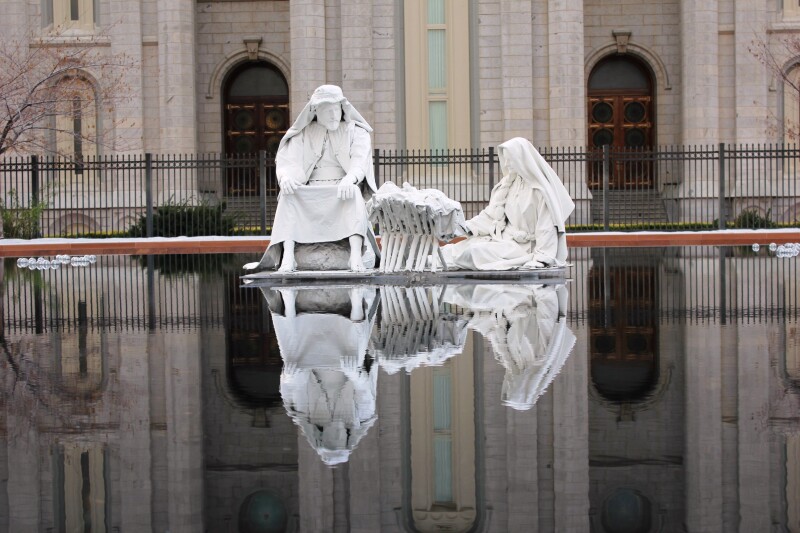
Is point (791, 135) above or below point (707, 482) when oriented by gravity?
above

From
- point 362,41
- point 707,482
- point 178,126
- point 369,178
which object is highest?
point 362,41

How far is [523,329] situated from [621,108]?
30.7m

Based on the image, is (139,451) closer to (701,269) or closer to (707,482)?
(707,482)

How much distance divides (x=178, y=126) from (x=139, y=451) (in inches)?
1191

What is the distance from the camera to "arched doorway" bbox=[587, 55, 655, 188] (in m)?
39.8

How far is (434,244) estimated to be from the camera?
1673cm

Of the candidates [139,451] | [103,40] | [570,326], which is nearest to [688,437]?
[139,451]

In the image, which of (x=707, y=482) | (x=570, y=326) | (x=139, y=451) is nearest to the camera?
(x=707, y=482)

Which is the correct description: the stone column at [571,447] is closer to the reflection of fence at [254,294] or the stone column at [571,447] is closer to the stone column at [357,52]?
the reflection of fence at [254,294]

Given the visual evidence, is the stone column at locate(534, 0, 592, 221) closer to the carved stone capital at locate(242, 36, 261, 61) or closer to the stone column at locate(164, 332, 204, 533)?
the carved stone capital at locate(242, 36, 261, 61)

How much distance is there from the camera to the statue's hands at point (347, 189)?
1614 cm

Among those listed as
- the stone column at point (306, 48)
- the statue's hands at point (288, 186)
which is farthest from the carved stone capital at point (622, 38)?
the statue's hands at point (288, 186)

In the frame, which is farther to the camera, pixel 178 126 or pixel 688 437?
pixel 178 126

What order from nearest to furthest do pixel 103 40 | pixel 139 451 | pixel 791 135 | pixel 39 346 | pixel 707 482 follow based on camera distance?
pixel 707 482, pixel 139 451, pixel 39 346, pixel 791 135, pixel 103 40
